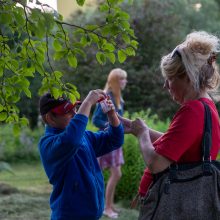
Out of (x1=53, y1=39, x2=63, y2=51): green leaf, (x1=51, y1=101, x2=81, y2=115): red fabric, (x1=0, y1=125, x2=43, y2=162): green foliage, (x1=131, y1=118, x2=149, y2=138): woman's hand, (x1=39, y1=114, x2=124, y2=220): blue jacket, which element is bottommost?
(x1=0, y1=125, x2=43, y2=162): green foliage

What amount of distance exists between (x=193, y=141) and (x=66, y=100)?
1006mm

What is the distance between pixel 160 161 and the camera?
9.68 feet

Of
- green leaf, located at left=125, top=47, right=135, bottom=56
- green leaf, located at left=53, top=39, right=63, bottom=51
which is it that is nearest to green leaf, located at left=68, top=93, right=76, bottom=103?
green leaf, located at left=53, top=39, right=63, bottom=51

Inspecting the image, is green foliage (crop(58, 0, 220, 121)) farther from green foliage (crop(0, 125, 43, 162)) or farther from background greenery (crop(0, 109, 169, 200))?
green foliage (crop(0, 125, 43, 162))

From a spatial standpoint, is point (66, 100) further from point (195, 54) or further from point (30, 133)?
point (30, 133)

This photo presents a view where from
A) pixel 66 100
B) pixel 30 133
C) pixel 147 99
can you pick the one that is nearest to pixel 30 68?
pixel 66 100

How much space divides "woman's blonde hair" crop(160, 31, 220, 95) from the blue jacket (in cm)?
66

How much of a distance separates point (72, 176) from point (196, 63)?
106cm

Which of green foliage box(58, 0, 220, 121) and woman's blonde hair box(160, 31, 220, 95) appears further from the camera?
green foliage box(58, 0, 220, 121)

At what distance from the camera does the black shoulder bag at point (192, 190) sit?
2.88 m

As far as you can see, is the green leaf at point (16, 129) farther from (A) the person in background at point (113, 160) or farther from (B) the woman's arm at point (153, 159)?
(A) the person in background at point (113, 160)

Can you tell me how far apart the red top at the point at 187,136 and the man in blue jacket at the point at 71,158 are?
0.60 meters

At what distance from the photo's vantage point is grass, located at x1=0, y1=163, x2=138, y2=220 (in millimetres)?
7699

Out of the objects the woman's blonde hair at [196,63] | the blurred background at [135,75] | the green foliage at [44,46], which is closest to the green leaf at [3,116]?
the green foliage at [44,46]
